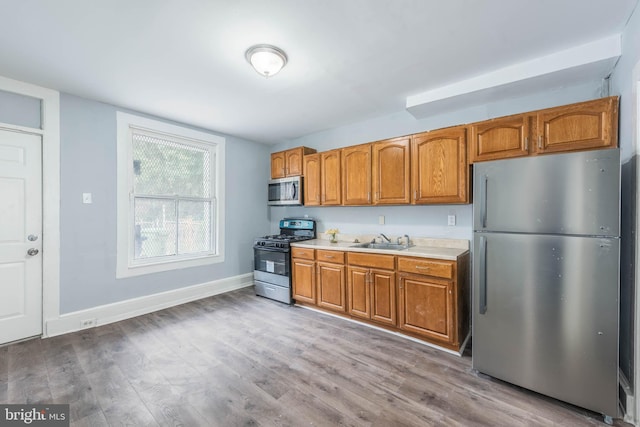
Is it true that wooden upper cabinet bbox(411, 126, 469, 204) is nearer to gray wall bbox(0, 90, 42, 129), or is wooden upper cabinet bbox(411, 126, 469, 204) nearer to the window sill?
the window sill

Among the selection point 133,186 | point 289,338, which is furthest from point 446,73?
point 133,186

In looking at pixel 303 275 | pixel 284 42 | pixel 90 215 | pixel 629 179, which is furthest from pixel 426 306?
pixel 90 215

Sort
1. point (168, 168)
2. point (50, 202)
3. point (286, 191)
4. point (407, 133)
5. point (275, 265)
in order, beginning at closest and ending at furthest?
point (50, 202)
point (407, 133)
point (168, 168)
point (275, 265)
point (286, 191)

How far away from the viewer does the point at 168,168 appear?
3793 millimetres

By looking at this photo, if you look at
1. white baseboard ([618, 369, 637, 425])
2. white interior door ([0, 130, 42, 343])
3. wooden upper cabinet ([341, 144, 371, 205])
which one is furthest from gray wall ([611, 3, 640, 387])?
white interior door ([0, 130, 42, 343])

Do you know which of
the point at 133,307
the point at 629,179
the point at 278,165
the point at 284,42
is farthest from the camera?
the point at 278,165

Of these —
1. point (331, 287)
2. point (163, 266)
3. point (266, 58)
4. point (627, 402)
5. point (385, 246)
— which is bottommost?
point (627, 402)

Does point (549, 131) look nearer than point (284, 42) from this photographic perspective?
No

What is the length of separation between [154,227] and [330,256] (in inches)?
97.5

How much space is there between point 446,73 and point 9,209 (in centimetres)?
446

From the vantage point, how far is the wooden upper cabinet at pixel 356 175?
11.2 ft

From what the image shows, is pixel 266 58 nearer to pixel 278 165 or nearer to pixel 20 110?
pixel 278 165

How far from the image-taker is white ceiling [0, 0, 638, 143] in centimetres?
170

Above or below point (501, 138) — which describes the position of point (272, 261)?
below
